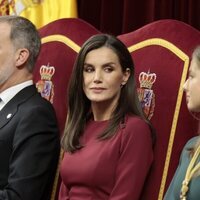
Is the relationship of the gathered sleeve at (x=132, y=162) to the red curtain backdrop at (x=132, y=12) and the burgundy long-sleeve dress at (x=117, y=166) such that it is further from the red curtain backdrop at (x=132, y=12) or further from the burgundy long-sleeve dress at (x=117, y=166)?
the red curtain backdrop at (x=132, y=12)

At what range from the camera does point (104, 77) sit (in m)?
1.88

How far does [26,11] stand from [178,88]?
1.39 m

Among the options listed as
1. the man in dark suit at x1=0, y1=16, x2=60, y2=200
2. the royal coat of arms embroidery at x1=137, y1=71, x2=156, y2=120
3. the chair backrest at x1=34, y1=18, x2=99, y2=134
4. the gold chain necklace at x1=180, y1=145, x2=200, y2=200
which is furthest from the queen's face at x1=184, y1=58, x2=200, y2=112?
the chair backrest at x1=34, y1=18, x2=99, y2=134

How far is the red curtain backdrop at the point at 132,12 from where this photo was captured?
2.48 meters

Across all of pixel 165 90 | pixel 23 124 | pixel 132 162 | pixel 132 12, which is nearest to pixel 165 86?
pixel 165 90

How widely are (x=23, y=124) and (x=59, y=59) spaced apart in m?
0.44

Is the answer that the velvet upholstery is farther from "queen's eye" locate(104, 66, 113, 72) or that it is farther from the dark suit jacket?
the dark suit jacket

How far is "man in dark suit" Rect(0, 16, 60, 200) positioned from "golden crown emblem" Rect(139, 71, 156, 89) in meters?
0.35

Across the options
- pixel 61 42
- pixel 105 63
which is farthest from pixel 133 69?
pixel 61 42

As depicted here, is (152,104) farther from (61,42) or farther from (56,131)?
(61,42)

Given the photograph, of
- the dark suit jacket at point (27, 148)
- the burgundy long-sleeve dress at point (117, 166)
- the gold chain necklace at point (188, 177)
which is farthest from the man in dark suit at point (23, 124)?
the gold chain necklace at point (188, 177)

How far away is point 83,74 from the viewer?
194 cm

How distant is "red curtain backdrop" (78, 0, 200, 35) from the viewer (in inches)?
97.7

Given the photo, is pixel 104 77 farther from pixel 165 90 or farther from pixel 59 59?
pixel 59 59
